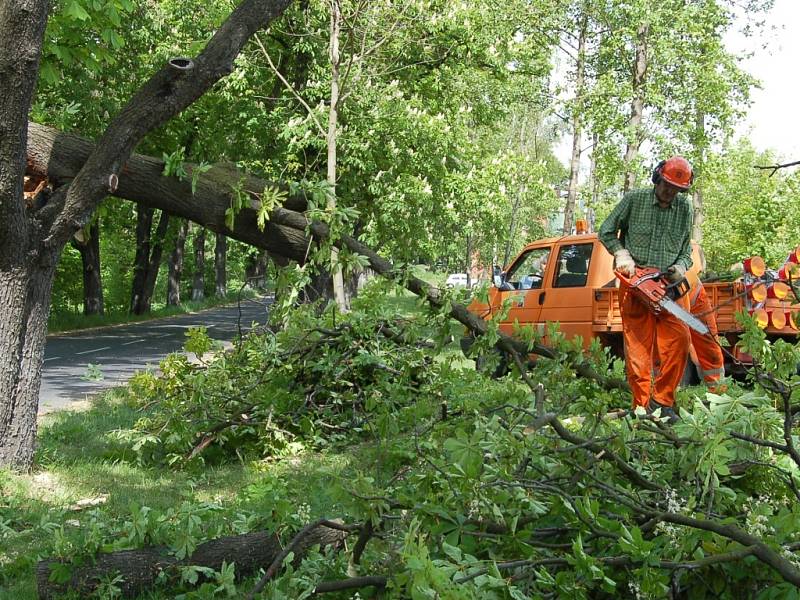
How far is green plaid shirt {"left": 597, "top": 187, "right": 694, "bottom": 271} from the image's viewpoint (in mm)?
6801

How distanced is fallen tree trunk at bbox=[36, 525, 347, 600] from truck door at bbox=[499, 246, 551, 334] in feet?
27.8

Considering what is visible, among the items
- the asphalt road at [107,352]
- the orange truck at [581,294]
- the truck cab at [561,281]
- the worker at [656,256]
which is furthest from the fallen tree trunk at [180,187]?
the truck cab at [561,281]

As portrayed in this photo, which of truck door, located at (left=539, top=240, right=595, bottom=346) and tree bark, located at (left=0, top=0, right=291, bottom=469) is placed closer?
tree bark, located at (left=0, top=0, right=291, bottom=469)

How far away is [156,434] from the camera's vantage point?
6598 millimetres

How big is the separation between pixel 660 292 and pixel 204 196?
11.6 ft

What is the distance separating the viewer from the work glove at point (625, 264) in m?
6.62

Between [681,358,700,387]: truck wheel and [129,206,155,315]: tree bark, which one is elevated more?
[129,206,155,315]: tree bark

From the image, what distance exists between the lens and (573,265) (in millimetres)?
12039

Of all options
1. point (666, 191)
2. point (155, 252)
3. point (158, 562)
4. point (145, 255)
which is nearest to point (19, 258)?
point (158, 562)

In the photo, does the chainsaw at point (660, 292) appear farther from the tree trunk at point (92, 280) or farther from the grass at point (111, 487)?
the tree trunk at point (92, 280)

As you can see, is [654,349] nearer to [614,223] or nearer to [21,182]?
[614,223]

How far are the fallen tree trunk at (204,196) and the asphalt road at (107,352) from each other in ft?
2.94

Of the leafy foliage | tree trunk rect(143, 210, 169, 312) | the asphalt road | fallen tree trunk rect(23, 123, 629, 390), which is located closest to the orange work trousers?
fallen tree trunk rect(23, 123, 629, 390)

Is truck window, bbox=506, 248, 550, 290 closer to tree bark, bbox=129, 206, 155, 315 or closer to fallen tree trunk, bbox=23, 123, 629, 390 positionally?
fallen tree trunk, bbox=23, 123, 629, 390
